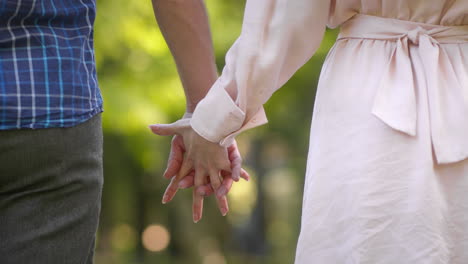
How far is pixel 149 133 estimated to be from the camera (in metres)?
9.75

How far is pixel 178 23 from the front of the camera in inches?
124

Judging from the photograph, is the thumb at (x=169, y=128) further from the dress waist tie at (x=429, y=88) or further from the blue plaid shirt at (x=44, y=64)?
the blue plaid shirt at (x=44, y=64)

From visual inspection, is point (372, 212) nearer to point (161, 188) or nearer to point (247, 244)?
point (161, 188)

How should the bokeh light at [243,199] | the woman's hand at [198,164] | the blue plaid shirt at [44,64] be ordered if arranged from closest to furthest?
the blue plaid shirt at [44,64] → the woman's hand at [198,164] → the bokeh light at [243,199]

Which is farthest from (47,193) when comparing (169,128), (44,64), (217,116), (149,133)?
(149,133)

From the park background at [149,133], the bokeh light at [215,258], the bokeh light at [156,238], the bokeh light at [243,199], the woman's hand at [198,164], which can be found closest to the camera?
the woman's hand at [198,164]

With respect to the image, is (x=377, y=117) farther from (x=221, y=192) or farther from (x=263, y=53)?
(x=221, y=192)

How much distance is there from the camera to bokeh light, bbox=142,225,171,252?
12348 millimetres

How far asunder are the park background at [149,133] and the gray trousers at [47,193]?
6508mm

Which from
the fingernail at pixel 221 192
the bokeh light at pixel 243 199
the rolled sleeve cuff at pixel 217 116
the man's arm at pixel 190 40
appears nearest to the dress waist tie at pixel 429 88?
the rolled sleeve cuff at pixel 217 116

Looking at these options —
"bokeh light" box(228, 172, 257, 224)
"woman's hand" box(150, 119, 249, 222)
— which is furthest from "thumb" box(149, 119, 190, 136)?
"bokeh light" box(228, 172, 257, 224)

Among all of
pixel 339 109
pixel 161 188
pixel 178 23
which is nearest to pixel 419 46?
pixel 339 109

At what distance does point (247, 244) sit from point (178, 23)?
17617mm

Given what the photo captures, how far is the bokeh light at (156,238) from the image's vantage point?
1235 cm
